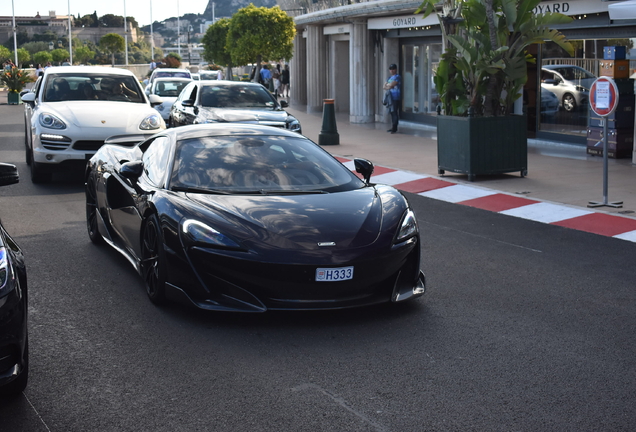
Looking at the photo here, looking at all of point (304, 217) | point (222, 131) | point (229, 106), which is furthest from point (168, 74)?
point (304, 217)

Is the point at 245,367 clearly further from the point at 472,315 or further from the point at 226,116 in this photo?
the point at 226,116

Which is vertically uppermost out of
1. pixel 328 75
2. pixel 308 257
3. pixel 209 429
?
pixel 328 75

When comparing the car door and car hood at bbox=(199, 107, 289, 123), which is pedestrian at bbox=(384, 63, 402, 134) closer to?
car hood at bbox=(199, 107, 289, 123)

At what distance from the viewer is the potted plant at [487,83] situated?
12844mm

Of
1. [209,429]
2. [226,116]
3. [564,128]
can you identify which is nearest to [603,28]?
[564,128]

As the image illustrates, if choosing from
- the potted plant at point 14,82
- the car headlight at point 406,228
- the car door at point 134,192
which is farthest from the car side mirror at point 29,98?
the potted plant at point 14,82

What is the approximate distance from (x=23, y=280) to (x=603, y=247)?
6.15 metres

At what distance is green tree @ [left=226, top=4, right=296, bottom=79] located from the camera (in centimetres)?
3472

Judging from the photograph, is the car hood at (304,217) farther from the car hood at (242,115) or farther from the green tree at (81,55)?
the green tree at (81,55)

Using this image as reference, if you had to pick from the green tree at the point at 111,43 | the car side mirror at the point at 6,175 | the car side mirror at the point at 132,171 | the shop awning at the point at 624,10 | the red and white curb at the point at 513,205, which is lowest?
the red and white curb at the point at 513,205

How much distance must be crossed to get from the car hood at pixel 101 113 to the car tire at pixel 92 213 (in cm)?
422

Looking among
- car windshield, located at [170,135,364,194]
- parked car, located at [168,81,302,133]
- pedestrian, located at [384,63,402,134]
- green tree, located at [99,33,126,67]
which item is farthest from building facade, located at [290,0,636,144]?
green tree, located at [99,33,126,67]

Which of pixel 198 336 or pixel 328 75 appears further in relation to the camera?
pixel 328 75

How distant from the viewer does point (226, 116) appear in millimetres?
15766
